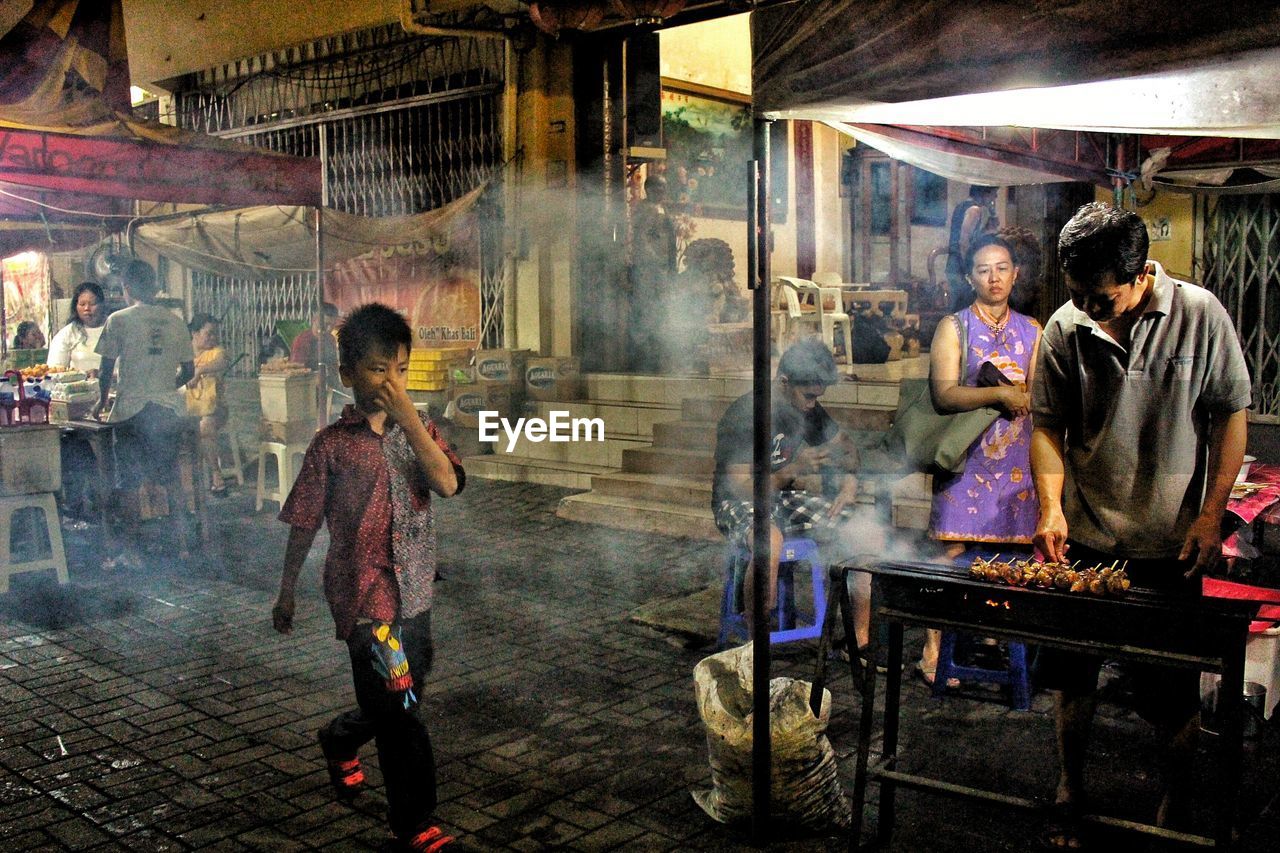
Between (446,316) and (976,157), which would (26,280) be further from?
(976,157)

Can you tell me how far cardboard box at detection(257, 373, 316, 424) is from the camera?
1055 centimetres

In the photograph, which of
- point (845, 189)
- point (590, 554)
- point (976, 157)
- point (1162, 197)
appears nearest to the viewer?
point (976, 157)

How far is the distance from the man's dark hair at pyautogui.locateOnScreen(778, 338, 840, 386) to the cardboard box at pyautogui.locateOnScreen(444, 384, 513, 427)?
298 inches

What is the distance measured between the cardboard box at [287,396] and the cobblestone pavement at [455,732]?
2.92m

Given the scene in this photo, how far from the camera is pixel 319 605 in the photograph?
736 centimetres

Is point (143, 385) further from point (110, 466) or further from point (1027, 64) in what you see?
point (1027, 64)

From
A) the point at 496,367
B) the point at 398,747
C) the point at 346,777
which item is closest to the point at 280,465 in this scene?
the point at 496,367

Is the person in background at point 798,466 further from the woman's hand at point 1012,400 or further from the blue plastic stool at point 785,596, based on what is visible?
the woman's hand at point 1012,400

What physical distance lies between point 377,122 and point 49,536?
9151 mm

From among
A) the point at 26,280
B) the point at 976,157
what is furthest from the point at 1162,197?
the point at 26,280

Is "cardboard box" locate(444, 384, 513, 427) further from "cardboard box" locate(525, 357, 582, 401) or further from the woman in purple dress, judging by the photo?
the woman in purple dress

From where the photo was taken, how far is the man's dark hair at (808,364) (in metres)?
5.89

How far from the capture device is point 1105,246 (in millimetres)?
3555

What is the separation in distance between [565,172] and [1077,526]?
1054cm
